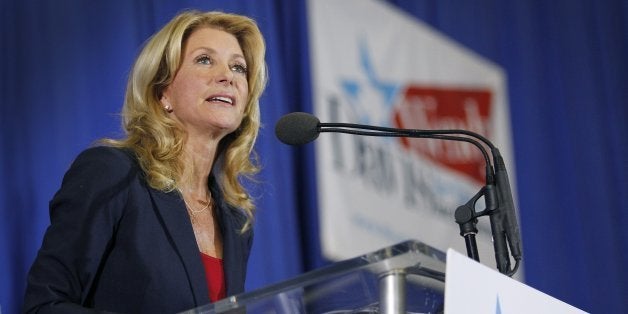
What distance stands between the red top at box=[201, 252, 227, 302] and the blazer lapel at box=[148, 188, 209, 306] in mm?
86

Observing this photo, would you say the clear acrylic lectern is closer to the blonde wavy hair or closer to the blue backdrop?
the blonde wavy hair

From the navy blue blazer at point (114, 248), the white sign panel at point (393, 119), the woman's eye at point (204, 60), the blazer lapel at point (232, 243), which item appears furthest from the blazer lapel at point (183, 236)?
the white sign panel at point (393, 119)

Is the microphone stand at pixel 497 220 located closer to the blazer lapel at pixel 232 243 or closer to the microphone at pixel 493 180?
the microphone at pixel 493 180

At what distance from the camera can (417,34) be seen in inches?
159

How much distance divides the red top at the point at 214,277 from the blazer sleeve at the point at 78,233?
22cm

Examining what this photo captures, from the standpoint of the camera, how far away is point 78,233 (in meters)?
1.79

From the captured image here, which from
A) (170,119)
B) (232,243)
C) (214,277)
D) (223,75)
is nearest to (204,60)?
(223,75)

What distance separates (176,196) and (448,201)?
2124 mm

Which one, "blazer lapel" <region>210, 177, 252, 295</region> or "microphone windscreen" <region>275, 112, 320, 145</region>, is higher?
"microphone windscreen" <region>275, 112, 320, 145</region>

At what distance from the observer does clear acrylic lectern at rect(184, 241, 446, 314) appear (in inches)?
49.7

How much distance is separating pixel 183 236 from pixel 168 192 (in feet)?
0.37

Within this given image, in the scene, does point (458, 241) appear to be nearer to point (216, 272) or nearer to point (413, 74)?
point (413, 74)

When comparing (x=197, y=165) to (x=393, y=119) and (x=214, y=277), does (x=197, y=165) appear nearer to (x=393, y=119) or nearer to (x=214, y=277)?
(x=214, y=277)

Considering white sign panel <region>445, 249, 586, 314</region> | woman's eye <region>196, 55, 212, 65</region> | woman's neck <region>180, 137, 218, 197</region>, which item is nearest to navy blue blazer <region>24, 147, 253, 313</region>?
woman's neck <region>180, 137, 218, 197</region>
